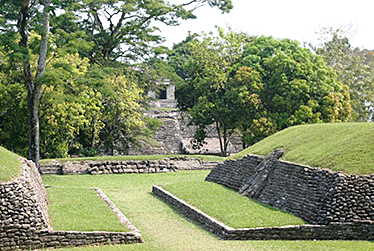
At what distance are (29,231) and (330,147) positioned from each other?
28.1 feet

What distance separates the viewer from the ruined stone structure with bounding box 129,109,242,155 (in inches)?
Answer: 1373

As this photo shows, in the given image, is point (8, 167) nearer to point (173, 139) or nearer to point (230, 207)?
point (230, 207)

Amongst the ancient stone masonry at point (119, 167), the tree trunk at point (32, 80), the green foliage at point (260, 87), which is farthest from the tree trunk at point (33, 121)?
the green foliage at point (260, 87)

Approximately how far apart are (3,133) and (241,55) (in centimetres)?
1656

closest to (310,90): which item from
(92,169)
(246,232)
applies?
(92,169)

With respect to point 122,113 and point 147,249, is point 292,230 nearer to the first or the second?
point 147,249

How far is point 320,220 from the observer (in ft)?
34.8

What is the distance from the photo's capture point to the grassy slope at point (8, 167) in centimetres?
1055

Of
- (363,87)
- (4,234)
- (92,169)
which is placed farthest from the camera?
(363,87)

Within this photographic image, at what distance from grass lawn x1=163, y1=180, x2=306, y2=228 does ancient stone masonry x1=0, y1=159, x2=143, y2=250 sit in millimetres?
2508

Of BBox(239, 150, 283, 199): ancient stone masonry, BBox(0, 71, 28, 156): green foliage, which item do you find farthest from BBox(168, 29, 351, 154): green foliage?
BBox(239, 150, 283, 199): ancient stone masonry

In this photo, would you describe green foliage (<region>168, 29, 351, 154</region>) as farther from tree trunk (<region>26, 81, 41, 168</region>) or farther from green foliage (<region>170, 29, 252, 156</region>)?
tree trunk (<region>26, 81, 41, 168</region>)

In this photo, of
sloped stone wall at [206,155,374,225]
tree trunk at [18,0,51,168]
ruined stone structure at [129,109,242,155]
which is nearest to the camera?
sloped stone wall at [206,155,374,225]

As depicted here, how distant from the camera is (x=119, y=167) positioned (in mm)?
23438
